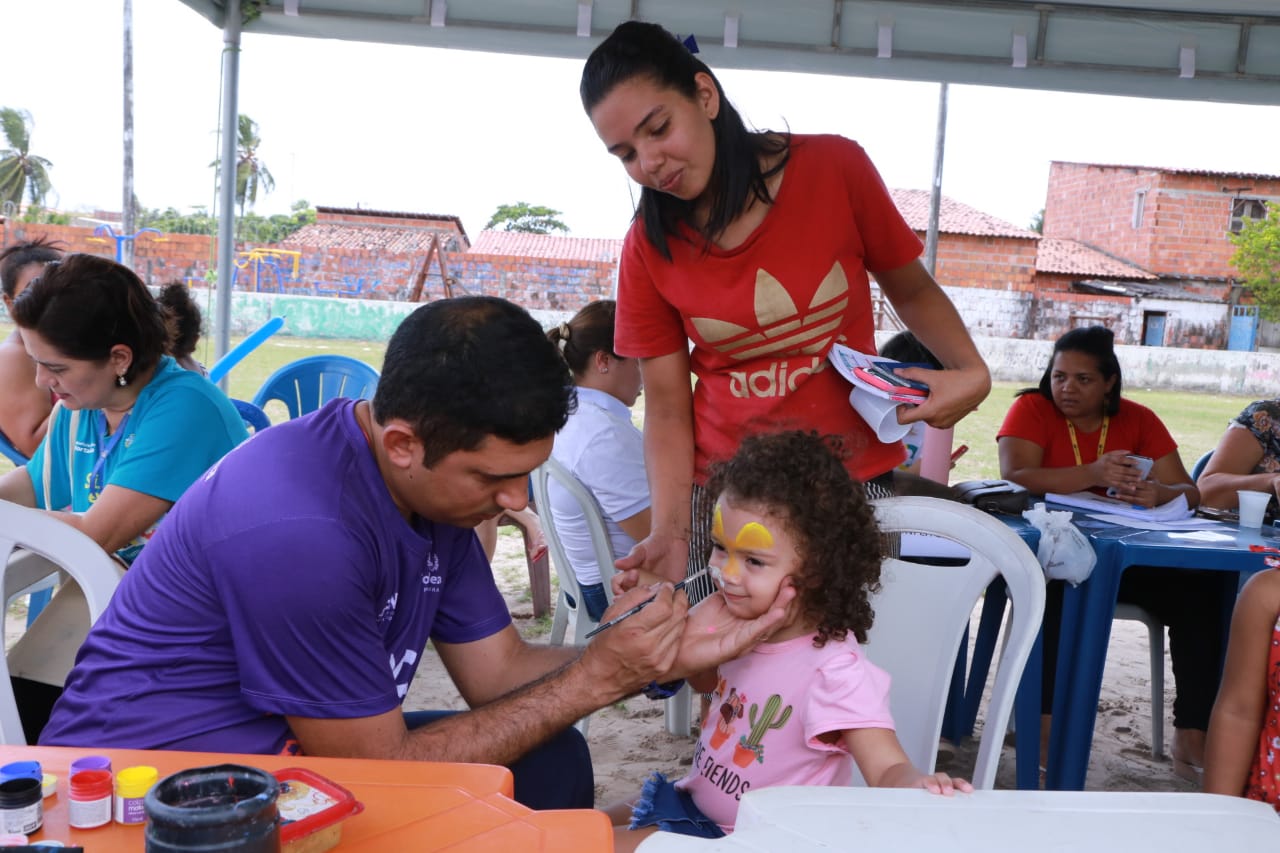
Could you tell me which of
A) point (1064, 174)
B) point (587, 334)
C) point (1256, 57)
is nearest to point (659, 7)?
point (587, 334)

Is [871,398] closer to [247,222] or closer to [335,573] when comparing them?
[335,573]

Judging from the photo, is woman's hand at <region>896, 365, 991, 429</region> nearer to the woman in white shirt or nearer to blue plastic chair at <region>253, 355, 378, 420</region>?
the woman in white shirt

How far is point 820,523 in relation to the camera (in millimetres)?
1680

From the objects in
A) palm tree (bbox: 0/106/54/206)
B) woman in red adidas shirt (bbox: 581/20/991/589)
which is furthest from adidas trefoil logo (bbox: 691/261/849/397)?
palm tree (bbox: 0/106/54/206)

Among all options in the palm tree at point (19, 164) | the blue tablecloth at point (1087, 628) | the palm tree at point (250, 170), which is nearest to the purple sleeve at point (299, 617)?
the blue tablecloth at point (1087, 628)

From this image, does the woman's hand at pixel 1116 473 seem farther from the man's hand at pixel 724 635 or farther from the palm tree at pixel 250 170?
the palm tree at pixel 250 170

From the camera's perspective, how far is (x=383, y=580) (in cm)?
143

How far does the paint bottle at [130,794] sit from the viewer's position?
36.4 inches

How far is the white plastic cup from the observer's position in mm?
2820

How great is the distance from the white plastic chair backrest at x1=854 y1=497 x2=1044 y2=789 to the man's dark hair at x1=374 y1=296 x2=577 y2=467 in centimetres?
99

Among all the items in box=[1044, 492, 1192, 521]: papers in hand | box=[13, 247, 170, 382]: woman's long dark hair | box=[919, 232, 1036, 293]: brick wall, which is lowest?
box=[1044, 492, 1192, 521]: papers in hand

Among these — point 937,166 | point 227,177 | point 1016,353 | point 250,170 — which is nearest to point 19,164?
point 250,170

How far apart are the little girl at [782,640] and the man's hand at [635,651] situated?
16 centimetres

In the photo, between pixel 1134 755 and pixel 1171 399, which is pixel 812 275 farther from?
pixel 1171 399
